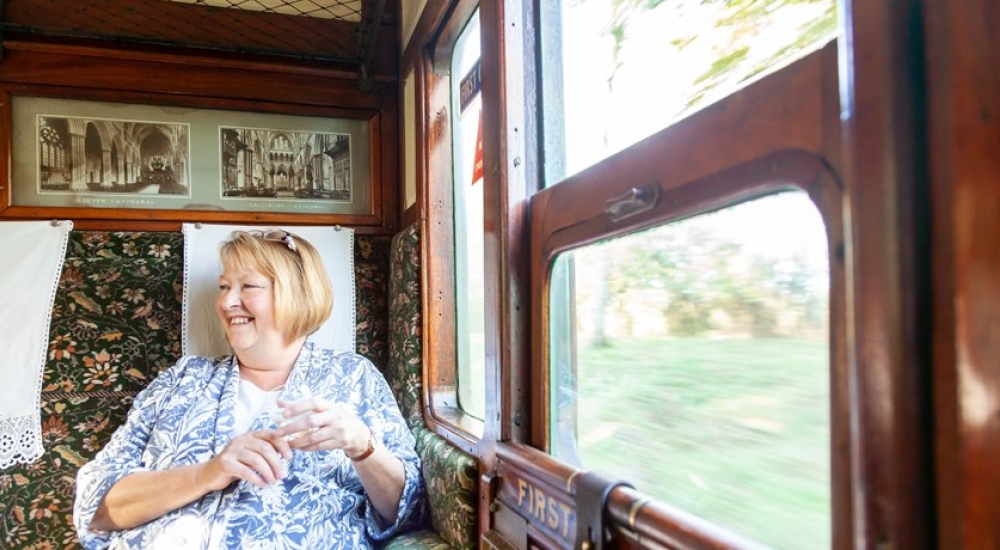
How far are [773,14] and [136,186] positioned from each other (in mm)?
2203

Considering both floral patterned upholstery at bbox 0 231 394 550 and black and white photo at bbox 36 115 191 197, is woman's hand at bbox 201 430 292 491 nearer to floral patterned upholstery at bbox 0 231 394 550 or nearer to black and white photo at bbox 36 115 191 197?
floral patterned upholstery at bbox 0 231 394 550

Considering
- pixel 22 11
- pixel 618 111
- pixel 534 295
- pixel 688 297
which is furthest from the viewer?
pixel 22 11

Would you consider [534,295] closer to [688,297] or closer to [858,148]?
[688,297]

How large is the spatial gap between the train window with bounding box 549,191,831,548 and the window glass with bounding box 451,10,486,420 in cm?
70

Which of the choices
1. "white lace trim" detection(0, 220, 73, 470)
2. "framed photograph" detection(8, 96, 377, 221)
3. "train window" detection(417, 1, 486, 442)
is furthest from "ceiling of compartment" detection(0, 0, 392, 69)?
"white lace trim" detection(0, 220, 73, 470)

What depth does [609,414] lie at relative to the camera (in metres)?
0.96

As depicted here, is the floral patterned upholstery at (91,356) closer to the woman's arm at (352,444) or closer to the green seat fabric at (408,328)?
the green seat fabric at (408,328)

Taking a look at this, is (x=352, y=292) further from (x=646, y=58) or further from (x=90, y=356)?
(x=646, y=58)

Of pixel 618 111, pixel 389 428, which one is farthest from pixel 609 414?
pixel 389 428

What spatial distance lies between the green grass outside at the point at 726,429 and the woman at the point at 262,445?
2.43 feet

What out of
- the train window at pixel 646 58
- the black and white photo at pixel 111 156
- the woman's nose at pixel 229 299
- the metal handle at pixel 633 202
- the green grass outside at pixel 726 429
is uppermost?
the black and white photo at pixel 111 156

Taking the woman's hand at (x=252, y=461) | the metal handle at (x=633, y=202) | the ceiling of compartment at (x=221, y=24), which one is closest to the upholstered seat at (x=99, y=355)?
the woman's hand at (x=252, y=461)

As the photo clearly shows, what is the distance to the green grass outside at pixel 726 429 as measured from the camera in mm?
594

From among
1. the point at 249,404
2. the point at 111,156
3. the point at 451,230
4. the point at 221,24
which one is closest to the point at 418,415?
the point at 249,404
